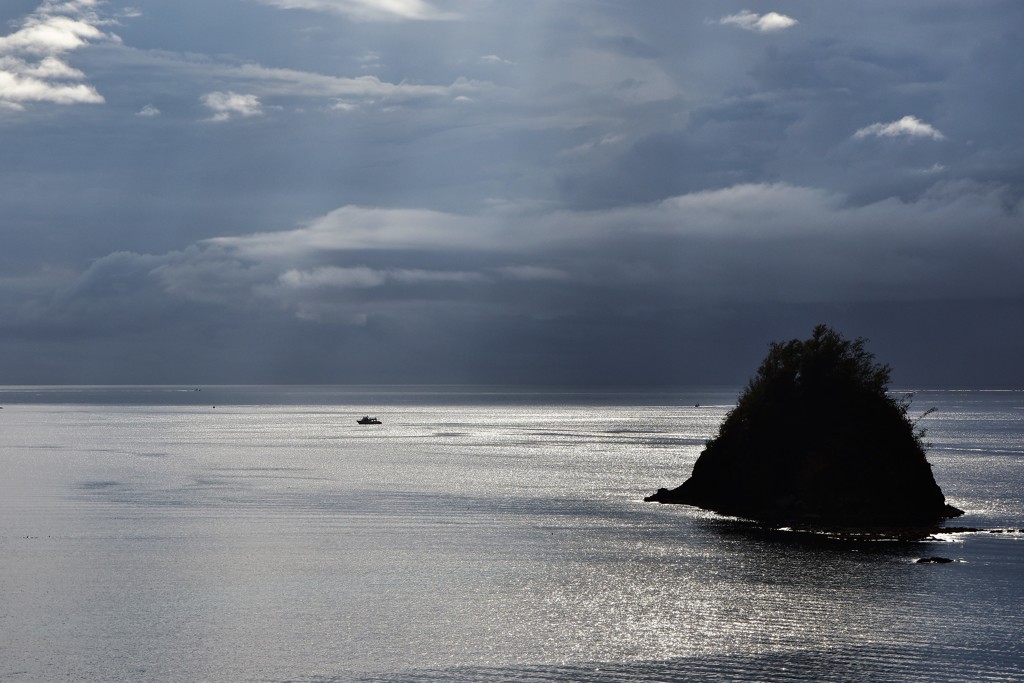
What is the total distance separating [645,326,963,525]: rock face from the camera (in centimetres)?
8238

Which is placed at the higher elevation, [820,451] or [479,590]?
[820,451]

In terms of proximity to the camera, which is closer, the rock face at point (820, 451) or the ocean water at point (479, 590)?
the ocean water at point (479, 590)

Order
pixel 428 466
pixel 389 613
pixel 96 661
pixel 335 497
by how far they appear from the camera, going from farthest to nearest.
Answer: pixel 428 466 < pixel 335 497 < pixel 389 613 < pixel 96 661

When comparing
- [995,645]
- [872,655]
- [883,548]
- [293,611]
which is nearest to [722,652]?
[872,655]

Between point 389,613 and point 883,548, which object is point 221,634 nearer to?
point 389,613

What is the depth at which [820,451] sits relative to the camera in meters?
83.9

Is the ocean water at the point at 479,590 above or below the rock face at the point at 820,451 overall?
below

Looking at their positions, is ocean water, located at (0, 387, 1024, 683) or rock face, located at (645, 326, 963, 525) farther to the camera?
rock face, located at (645, 326, 963, 525)

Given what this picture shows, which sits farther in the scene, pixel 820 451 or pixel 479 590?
pixel 820 451

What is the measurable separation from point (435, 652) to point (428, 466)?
95.0 meters

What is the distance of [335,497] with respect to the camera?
336ft

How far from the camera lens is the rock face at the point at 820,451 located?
82375mm

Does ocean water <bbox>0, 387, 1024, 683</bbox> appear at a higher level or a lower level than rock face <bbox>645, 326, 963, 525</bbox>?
lower

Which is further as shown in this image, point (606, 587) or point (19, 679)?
point (606, 587)
